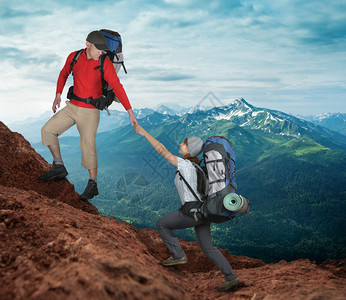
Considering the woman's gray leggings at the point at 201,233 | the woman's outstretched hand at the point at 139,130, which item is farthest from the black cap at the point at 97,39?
the woman's gray leggings at the point at 201,233

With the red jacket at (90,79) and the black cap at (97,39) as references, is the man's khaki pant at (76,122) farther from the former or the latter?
the black cap at (97,39)

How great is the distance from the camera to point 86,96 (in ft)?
30.3

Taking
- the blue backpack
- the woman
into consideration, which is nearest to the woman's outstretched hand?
the woman

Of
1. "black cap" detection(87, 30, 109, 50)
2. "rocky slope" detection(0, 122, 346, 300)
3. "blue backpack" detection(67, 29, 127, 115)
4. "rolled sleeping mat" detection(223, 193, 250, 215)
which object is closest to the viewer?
"rocky slope" detection(0, 122, 346, 300)

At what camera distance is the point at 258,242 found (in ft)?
648

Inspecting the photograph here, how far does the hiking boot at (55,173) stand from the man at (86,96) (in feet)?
2.11

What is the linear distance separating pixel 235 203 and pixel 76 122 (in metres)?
6.27

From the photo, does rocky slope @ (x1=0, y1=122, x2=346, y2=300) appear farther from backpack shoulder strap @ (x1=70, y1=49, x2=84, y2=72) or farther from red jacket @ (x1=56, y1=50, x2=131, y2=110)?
backpack shoulder strap @ (x1=70, y1=49, x2=84, y2=72)

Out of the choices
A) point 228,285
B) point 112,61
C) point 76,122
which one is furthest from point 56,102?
point 228,285

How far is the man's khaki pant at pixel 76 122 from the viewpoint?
943 cm

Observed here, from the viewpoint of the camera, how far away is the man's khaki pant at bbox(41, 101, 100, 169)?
9.43 meters

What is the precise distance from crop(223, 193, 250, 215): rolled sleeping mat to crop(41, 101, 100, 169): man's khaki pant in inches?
220

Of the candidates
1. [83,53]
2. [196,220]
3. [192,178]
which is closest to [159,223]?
[196,220]

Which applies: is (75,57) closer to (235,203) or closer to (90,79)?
(90,79)
